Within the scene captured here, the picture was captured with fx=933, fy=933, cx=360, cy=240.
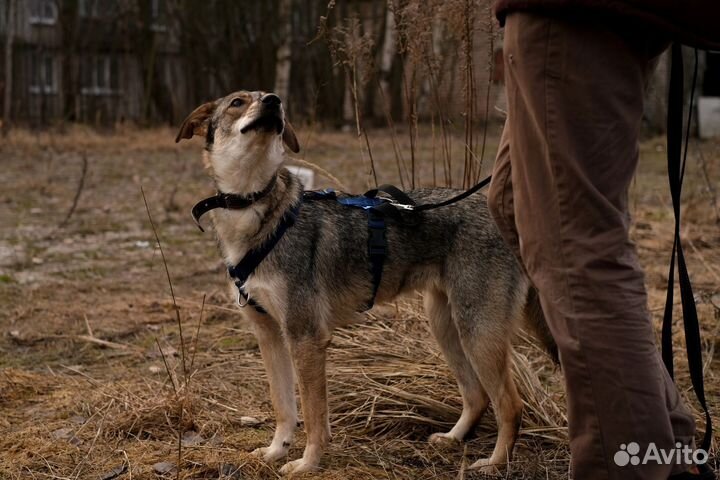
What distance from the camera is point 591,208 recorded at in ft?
7.98

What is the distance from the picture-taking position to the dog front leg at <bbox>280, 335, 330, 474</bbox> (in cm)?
375

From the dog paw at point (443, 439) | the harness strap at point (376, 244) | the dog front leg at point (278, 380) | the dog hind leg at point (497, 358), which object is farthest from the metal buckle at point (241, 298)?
the dog paw at point (443, 439)

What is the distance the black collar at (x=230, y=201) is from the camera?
3873 millimetres

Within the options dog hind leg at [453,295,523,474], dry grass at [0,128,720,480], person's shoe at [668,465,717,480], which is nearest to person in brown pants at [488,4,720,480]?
person's shoe at [668,465,717,480]

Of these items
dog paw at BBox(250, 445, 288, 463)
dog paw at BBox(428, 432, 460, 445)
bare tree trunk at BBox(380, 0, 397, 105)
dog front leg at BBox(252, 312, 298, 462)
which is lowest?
dog paw at BBox(250, 445, 288, 463)

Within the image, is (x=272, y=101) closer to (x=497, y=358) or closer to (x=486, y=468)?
(x=497, y=358)

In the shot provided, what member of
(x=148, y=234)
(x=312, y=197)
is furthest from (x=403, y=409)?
(x=148, y=234)

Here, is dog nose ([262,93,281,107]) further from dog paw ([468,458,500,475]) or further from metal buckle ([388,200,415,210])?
dog paw ([468,458,500,475])

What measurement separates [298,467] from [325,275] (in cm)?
78

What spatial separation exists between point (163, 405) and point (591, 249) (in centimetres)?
236

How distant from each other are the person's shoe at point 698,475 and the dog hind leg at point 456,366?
1445 mm

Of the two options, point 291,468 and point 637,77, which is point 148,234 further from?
point 637,77

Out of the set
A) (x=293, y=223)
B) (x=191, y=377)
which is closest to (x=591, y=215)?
(x=293, y=223)

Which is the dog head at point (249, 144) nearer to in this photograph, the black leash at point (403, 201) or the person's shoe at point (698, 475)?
the black leash at point (403, 201)
